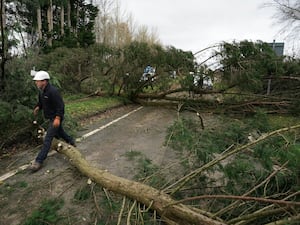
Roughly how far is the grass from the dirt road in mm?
531

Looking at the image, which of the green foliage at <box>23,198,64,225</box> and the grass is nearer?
the green foliage at <box>23,198,64,225</box>

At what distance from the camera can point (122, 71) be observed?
13789 millimetres

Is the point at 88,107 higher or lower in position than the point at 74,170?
higher

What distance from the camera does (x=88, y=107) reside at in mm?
11250

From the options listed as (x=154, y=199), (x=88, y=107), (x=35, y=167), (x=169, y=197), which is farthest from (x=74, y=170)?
(x=88, y=107)

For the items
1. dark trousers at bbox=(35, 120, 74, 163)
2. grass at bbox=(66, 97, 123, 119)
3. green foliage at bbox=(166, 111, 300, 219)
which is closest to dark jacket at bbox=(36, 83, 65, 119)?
dark trousers at bbox=(35, 120, 74, 163)

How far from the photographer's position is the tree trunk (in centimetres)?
268

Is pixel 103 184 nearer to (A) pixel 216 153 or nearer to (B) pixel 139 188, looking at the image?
(B) pixel 139 188

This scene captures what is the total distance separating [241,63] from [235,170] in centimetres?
746

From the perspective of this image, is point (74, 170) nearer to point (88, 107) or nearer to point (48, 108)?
point (48, 108)

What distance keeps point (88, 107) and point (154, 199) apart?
28.3ft

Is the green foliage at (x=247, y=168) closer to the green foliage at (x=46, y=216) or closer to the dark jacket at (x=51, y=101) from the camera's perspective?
the green foliage at (x=46, y=216)

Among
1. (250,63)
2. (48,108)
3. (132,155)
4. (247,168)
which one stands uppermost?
(250,63)

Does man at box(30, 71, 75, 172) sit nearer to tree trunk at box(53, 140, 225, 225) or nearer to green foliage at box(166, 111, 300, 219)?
tree trunk at box(53, 140, 225, 225)
